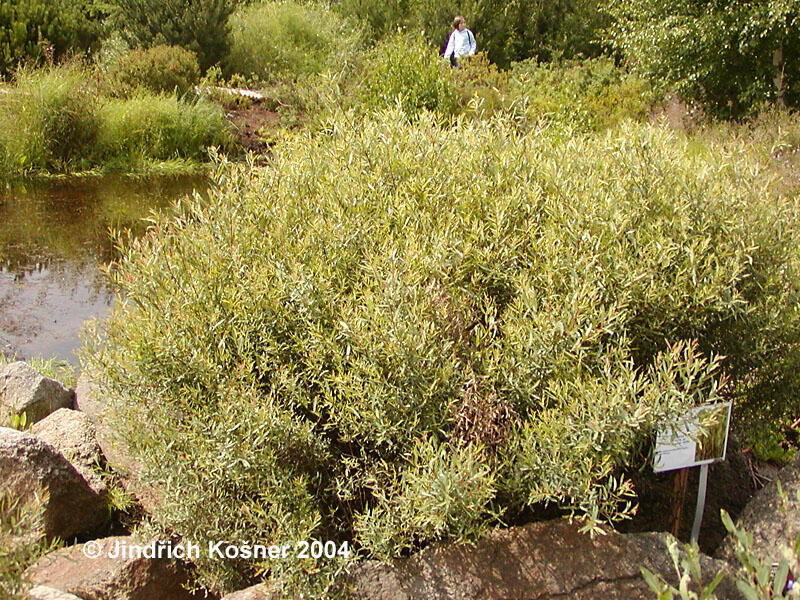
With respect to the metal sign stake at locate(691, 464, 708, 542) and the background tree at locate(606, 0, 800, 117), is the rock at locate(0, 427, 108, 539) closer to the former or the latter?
the metal sign stake at locate(691, 464, 708, 542)

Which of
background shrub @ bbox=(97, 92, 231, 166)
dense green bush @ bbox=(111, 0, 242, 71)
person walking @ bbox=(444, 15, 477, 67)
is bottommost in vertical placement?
background shrub @ bbox=(97, 92, 231, 166)

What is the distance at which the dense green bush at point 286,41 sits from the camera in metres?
16.4

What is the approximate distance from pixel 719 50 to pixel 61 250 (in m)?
9.88

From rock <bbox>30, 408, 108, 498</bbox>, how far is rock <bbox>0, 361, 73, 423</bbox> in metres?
0.23

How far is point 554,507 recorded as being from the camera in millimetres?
2928

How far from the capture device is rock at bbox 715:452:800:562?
2.90 meters

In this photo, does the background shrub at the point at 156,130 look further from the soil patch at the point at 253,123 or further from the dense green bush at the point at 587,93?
the dense green bush at the point at 587,93

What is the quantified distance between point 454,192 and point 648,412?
1.22m

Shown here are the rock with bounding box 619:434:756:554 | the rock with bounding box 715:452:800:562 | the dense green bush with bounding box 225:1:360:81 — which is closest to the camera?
the rock with bounding box 715:452:800:562

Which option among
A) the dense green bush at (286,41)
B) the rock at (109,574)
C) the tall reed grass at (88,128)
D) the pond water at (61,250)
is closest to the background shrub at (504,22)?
the dense green bush at (286,41)

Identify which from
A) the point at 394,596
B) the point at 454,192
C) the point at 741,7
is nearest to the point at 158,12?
the point at 741,7

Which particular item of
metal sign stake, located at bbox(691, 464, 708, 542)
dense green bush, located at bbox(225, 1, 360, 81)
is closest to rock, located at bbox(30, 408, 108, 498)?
metal sign stake, located at bbox(691, 464, 708, 542)

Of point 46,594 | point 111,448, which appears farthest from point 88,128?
point 46,594

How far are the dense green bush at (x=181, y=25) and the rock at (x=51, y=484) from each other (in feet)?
45.2
